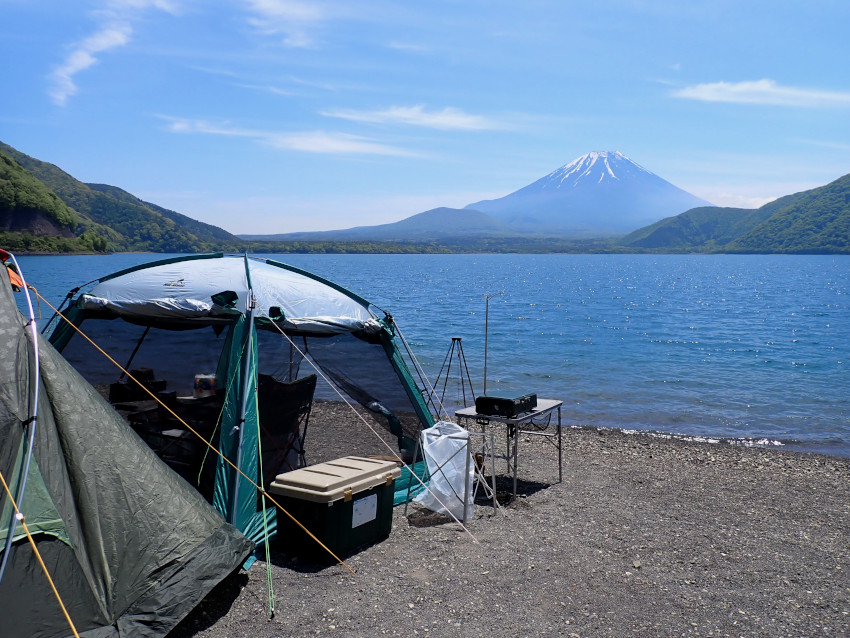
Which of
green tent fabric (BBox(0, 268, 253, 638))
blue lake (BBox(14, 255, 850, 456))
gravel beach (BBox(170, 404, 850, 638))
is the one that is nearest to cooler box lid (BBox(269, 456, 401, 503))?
gravel beach (BBox(170, 404, 850, 638))

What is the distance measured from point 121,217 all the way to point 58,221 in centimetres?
6355

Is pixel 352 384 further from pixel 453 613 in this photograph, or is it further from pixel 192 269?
pixel 453 613

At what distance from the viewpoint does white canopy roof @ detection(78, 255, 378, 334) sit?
23.5 feet

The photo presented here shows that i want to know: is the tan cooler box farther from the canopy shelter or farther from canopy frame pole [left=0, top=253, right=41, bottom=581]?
canopy frame pole [left=0, top=253, right=41, bottom=581]

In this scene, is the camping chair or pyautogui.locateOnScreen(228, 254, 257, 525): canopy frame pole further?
the camping chair

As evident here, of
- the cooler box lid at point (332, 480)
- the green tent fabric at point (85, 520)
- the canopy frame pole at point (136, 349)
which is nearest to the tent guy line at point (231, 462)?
the cooler box lid at point (332, 480)

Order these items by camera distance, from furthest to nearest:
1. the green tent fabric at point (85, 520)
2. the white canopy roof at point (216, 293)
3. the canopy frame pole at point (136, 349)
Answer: the canopy frame pole at point (136, 349)
the white canopy roof at point (216, 293)
the green tent fabric at point (85, 520)

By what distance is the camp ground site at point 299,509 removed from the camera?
15.9 feet

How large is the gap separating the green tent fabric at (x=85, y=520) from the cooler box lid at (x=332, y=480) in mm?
947

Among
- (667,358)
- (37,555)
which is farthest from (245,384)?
(667,358)

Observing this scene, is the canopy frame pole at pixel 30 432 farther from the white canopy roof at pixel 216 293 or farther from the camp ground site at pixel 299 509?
the white canopy roof at pixel 216 293

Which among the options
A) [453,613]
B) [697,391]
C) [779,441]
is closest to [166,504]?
[453,613]

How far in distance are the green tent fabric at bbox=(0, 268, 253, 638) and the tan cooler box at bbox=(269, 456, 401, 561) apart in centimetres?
94

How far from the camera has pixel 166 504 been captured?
5.38m
